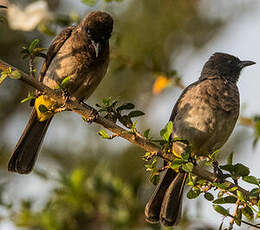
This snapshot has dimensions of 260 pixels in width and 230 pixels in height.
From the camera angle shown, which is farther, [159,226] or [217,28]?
[217,28]

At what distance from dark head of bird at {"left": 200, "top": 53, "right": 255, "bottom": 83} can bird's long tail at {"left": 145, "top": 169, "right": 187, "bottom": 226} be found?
1.05m

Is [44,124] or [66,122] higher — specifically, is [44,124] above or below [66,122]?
below

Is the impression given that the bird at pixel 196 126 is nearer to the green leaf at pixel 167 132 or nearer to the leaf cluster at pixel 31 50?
the green leaf at pixel 167 132

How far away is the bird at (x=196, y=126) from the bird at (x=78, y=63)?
81 centimetres

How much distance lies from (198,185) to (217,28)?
3841mm

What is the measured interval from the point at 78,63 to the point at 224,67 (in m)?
1.66

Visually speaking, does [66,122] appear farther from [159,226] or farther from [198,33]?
[159,226]

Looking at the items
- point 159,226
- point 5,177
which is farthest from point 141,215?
point 5,177

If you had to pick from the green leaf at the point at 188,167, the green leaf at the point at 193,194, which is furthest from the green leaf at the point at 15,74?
the green leaf at the point at 193,194

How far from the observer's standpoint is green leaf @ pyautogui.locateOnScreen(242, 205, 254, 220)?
9.85 ft

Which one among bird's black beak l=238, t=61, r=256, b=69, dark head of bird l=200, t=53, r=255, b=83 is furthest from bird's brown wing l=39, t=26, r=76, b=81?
bird's black beak l=238, t=61, r=256, b=69

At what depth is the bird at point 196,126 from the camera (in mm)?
4363

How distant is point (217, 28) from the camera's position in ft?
21.5

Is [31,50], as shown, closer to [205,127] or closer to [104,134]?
[104,134]
